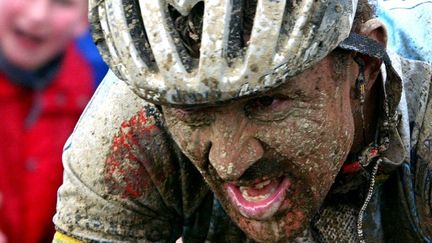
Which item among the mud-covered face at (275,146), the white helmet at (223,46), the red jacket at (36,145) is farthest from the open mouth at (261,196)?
the red jacket at (36,145)

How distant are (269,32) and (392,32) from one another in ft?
3.17

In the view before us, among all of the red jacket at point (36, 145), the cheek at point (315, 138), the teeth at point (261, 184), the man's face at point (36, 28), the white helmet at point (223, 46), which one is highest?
the white helmet at point (223, 46)

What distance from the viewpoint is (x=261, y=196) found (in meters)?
2.77

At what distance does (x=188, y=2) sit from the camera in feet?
8.54

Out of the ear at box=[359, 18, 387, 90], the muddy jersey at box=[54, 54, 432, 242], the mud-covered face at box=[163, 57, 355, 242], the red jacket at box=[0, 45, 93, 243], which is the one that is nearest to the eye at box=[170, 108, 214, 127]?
the mud-covered face at box=[163, 57, 355, 242]

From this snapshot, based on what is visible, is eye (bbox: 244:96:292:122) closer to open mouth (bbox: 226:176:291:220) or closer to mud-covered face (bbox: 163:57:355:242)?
mud-covered face (bbox: 163:57:355:242)

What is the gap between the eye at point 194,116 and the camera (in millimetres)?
2668

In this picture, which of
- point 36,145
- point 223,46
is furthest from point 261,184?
point 36,145

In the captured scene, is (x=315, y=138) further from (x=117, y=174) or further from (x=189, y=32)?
(x=117, y=174)

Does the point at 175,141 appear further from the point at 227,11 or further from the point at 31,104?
the point at 31,104

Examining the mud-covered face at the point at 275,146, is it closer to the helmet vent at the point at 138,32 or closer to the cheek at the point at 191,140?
the cheek at the point at 191,140

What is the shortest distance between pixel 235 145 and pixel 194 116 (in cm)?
11

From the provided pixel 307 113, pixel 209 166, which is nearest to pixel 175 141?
pixel 209 166

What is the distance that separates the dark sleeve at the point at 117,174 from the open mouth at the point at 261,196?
0.34 metres
